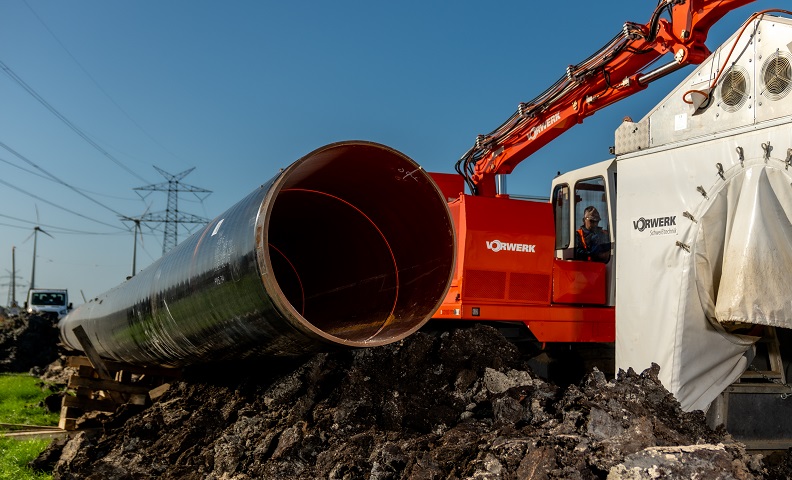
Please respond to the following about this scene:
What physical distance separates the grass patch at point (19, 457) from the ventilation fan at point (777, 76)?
681 centimetres

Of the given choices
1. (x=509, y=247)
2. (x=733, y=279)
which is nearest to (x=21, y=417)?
(x=509, y=247)

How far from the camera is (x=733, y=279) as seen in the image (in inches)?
204

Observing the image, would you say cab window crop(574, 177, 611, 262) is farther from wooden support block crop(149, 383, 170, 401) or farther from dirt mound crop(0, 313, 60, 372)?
dirt mound crop(0, 313, 60, 372)

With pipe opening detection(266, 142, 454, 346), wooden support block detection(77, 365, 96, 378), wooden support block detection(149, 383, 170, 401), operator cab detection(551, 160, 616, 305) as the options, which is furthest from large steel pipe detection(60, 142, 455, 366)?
operator cab detection(551, 160, 616, 305)

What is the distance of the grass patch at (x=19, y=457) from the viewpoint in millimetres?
6414

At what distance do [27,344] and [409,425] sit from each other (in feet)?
49.9

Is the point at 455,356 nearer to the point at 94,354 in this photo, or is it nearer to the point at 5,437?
the point at 94,354

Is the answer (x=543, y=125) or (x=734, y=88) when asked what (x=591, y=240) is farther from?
(x=734, y=88)

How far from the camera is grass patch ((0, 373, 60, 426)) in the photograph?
9.46 meters

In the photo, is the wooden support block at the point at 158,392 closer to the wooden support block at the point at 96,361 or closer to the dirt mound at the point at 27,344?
the wooden support block at the point at 96,361

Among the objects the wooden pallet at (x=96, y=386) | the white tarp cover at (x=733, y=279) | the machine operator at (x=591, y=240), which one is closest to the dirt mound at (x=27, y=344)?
the wooden pallet at (x=96, y=386)

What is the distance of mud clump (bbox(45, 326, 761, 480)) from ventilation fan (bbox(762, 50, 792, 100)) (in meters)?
2.37

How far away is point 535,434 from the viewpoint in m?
3.79

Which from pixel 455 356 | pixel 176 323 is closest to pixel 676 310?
pixel 455 356
